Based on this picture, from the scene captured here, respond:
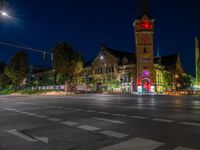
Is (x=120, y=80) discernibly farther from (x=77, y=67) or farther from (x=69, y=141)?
(x=69, y=141)

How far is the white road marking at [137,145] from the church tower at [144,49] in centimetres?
5722

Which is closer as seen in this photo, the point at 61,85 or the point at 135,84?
the point at 61,85

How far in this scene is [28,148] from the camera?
522 cm

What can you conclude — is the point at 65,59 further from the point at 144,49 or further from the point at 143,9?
the point at 143,9

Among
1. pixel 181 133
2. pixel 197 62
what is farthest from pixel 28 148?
pixel 197 62

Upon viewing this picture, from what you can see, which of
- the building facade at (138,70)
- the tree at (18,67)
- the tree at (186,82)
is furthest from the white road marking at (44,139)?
the tree at (186,82)

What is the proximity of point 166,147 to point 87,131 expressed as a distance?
2831mm

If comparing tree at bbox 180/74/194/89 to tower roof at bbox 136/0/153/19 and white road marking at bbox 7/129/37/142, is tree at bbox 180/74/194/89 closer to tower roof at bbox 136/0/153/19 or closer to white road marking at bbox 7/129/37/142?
tower roof at bbox 136/0/153/19

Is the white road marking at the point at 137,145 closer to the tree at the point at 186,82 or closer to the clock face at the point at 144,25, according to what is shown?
the clock face at the point at 144,25

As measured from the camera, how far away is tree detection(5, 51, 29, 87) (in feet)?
211

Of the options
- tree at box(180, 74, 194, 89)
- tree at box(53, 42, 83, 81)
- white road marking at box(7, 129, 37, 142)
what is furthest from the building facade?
white road marking at box(7, 129, 37, 142)

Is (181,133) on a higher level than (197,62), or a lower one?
lower

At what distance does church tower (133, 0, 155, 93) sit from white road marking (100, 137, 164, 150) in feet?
188

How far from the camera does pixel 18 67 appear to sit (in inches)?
2552
